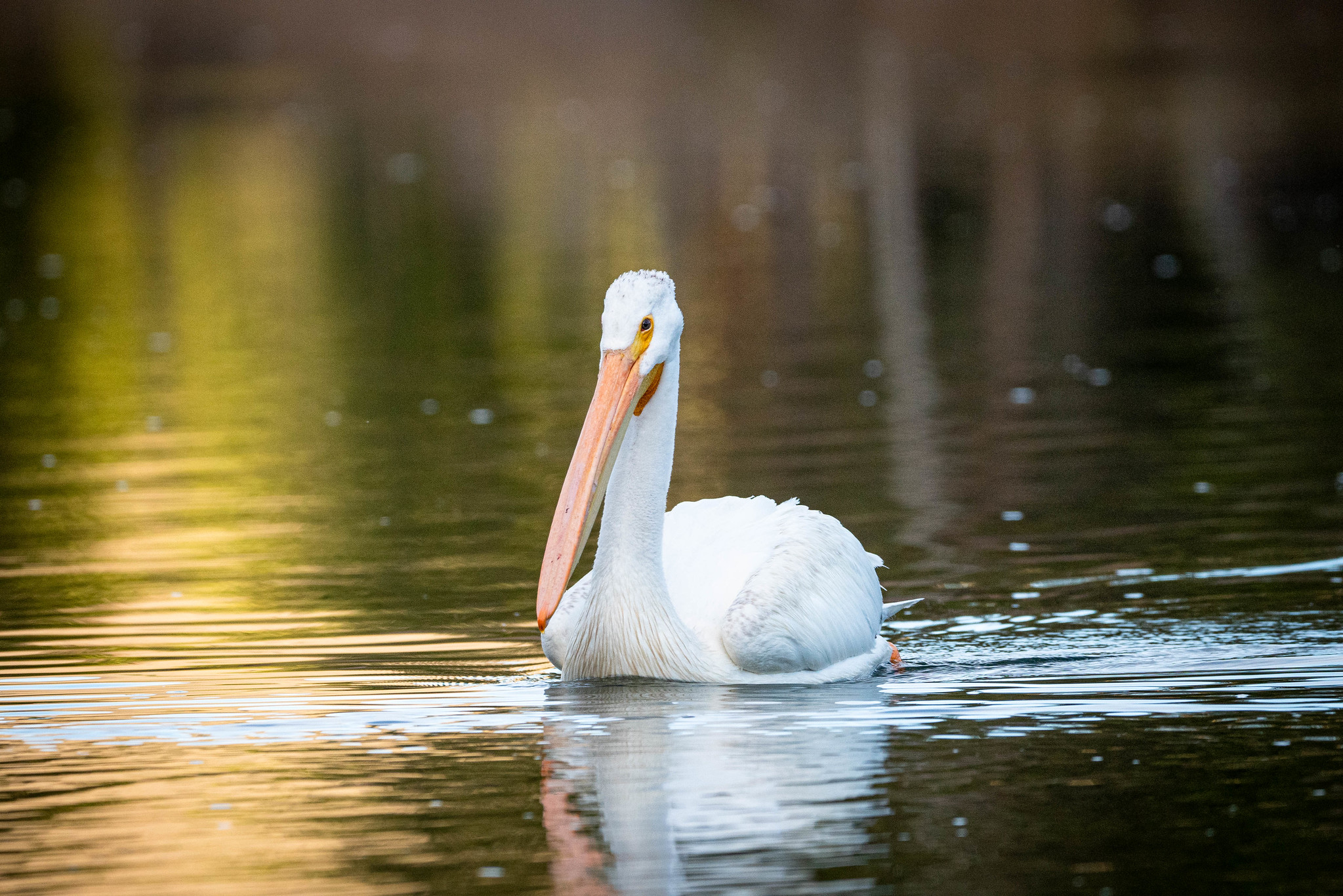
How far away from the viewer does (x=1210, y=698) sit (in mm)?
7566

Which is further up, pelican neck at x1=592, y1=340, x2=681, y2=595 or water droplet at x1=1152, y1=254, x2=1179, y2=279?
water droplet at x1=1152, y1=254, x2=1179, y2=279

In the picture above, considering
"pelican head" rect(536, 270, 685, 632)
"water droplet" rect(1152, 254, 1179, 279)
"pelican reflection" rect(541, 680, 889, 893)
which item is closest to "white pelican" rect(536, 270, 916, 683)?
"pelican head" rect(536, 270, 685, 632)

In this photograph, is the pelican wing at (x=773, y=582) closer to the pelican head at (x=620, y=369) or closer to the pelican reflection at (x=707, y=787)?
the pelican reflection at (x=707, y=787)

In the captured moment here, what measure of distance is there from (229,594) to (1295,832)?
565 cm

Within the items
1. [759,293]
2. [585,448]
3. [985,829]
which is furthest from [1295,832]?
[759,293]

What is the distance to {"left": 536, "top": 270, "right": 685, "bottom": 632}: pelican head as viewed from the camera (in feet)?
25.7

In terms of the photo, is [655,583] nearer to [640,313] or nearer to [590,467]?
[590,467]

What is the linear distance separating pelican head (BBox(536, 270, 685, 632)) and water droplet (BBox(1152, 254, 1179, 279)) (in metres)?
13.6

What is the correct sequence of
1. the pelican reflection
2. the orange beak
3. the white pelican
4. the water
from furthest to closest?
the white pelican, the orange beak, the water, the pelican reflection

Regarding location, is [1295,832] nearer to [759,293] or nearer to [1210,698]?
[1210,698]

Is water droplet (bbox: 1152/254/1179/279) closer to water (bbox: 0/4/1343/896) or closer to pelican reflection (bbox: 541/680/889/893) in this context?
water (bbox: 0/4/1343/896)

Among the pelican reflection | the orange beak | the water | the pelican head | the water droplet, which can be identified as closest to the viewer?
the pelican reflection

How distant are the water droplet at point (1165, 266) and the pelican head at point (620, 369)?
1361cm

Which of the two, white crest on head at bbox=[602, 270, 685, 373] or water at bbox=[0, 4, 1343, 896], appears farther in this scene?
white crest on head at bbox=[602, 270, 685, 373]
